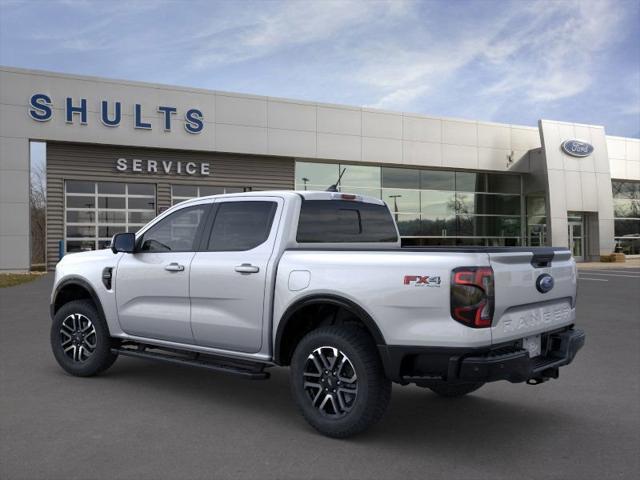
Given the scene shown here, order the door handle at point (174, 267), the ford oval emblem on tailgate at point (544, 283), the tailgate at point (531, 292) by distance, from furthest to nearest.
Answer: the door handle at point (174, 267) → the ford oval emblem on tailgate at point (544, 283) → the tailgate at point (531, 292)

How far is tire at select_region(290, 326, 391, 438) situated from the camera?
4262mm

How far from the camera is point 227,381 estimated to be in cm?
627

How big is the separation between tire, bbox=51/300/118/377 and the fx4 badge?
11.5 feet

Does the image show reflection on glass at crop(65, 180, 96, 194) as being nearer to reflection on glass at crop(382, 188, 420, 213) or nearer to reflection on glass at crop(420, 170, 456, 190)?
reflection on glass at crop(382, 188, 420, 213)

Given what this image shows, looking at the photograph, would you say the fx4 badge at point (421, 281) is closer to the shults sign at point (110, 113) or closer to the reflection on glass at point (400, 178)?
the shults sign at point (110, 113)

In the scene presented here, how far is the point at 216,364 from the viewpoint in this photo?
5285 millimetres

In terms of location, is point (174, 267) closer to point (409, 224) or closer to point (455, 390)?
point (455, 390)

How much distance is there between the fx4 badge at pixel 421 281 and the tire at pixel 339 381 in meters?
0.59

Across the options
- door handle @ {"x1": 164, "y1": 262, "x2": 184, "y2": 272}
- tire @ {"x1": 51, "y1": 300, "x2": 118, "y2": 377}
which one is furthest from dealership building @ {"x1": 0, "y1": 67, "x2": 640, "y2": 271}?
door handle @ {"x1": 164, "y1": 262, "x2": 184, "y2": 272}

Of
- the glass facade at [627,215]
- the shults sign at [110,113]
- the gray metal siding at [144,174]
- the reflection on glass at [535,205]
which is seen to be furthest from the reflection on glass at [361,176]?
the glass facade at [627,215]

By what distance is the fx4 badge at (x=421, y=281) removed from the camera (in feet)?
13.2

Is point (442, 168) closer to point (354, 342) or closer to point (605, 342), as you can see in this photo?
point (605, 342)

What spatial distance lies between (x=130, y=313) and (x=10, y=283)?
47.3ft

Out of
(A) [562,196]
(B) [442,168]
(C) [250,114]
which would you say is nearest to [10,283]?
(C) [250,114]
